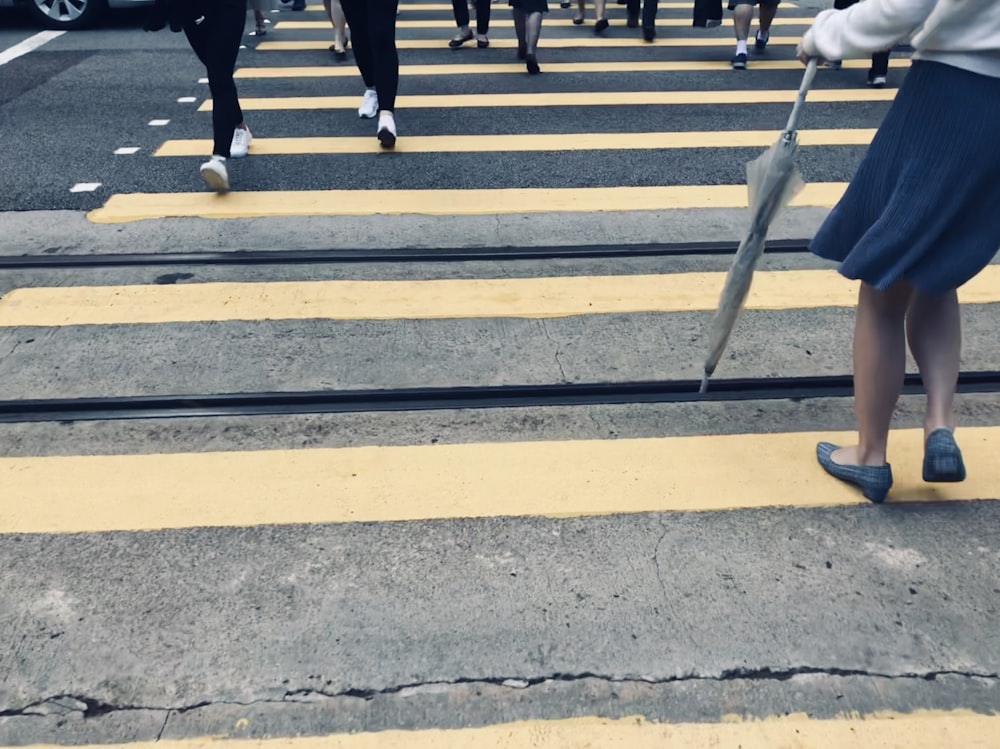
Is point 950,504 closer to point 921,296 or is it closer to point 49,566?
point 921,296

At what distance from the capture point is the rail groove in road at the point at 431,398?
3.45 m

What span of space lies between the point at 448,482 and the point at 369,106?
449 cm

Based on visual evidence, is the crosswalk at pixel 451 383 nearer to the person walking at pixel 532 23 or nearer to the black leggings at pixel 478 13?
the person walking at pixel 532 23

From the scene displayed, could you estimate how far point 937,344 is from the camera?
2.80m

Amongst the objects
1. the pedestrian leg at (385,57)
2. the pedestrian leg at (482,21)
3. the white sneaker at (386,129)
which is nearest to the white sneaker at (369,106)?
the pedestrian leg at (385,57)

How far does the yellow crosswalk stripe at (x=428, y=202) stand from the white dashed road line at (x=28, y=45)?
4.53 meters

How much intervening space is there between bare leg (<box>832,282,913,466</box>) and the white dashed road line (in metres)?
8.38

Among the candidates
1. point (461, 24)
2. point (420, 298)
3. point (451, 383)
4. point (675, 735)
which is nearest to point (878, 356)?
point (675, 735)

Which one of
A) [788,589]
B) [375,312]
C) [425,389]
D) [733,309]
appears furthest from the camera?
[375,312]

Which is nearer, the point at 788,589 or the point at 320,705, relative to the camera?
the point at 320,705

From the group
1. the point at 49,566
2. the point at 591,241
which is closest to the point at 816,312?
the point at 591,241

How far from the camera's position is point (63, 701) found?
7.33 feet

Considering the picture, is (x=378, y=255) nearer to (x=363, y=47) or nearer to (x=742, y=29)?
(x=363, y=47)

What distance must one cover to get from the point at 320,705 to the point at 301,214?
3511mm
